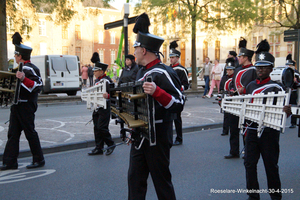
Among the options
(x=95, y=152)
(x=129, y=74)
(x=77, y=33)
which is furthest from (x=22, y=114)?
(x=77, y=33)

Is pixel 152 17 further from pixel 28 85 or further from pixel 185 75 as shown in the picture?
pixel 28 85

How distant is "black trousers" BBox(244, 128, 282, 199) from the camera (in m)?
4.18

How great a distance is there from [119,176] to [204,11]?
20.5m

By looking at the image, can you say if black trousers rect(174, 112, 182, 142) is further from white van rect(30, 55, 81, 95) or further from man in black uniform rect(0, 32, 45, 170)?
white van rect(30, 55, 81, 95)

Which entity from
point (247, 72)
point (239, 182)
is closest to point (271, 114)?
point (239, 182)

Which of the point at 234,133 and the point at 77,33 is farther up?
the point at 77,33

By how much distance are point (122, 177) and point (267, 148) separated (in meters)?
2.35

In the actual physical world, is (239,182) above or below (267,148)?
below

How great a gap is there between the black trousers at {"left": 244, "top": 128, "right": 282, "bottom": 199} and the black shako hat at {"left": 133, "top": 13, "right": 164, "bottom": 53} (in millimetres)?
1832

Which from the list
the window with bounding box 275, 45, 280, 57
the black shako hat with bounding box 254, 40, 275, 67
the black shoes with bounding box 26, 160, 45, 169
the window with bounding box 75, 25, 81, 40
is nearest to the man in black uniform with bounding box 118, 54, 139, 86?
the black shoes with bounding box 26, 160, 45, 169

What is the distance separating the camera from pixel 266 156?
4195 millimetres

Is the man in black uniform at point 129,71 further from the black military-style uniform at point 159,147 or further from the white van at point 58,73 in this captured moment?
the white van at point 58,73

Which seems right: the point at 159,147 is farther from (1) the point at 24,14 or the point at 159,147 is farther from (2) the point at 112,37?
(2) the point at 112,37

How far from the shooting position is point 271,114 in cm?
388
